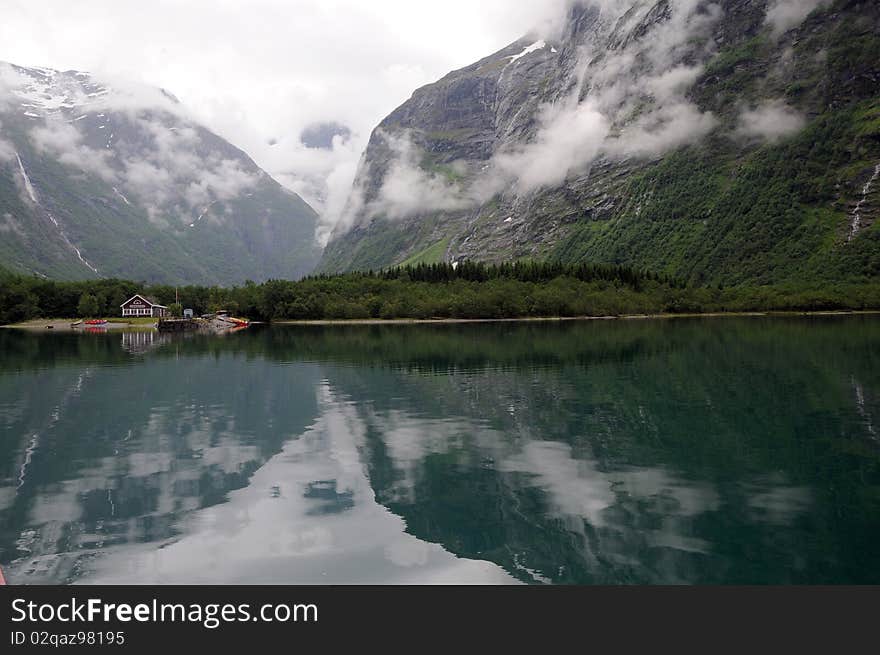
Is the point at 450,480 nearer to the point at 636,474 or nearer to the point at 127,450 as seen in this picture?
the point at 636,474

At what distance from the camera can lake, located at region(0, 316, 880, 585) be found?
19.0m

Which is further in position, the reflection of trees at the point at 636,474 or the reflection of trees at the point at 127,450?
the reflection of trees at the point at 127,450

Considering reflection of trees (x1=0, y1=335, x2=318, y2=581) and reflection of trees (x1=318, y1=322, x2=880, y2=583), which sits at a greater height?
reflection of trees (x1=318, y1=322, x2=880, y2=583)

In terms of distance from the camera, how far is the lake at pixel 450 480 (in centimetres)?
1903

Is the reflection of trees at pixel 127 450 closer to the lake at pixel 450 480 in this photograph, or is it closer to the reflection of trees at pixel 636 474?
the lake at pixel 450 480

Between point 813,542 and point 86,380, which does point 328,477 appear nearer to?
point 813,542

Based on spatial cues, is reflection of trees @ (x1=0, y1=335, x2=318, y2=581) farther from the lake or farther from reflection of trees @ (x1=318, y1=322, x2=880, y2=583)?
reflection of trees @ (x1=318, y1=322, x2=880, y2=583)

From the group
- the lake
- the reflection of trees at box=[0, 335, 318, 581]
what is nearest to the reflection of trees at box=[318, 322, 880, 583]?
the lake

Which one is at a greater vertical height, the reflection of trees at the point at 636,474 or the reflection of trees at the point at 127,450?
the reflection of trees at the point at 636,474

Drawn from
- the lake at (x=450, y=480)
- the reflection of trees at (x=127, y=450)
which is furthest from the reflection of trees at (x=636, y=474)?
the reflection of trees at (x=127, y=450)

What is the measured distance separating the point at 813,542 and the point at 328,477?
17.6 metres

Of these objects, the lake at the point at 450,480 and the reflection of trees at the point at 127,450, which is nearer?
the lake at the point at 450,480

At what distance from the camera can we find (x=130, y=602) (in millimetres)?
14211

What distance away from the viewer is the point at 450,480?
27281 millimetres
